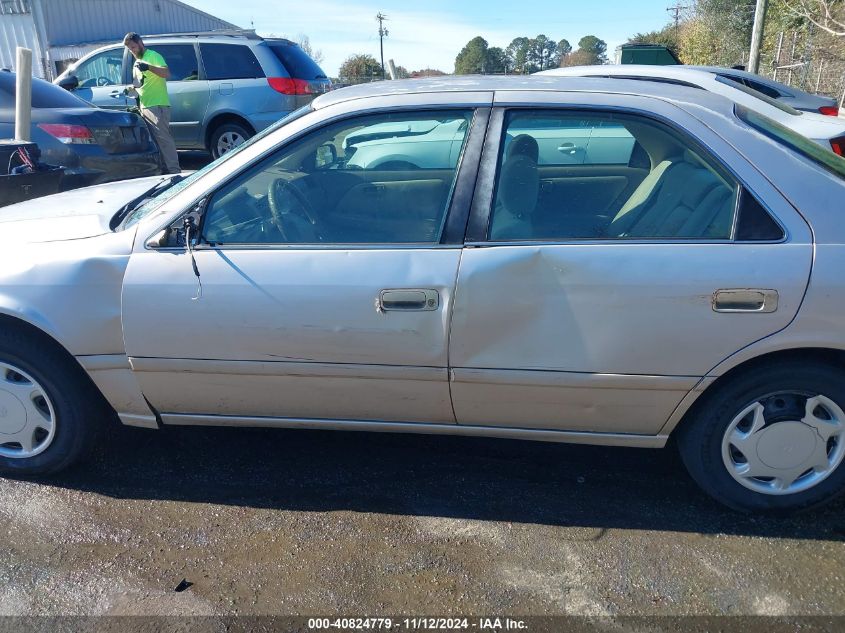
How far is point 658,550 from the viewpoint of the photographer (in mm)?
2666

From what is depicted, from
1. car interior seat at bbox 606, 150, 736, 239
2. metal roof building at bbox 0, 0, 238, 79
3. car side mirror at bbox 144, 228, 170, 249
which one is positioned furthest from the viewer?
metal roof building at bbox 0, 0, 238, 79

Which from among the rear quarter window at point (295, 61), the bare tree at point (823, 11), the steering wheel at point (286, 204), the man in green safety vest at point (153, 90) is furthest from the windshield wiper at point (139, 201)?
the bare tree at point (823, 11)

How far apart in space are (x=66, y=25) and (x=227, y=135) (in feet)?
48.2

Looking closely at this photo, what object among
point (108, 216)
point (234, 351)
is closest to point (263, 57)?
point (108, 216)

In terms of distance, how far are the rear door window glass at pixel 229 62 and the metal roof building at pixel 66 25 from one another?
12175mm

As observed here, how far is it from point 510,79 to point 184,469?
226cm

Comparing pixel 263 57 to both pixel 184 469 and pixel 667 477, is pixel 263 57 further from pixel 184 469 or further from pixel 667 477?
pixel 667 477

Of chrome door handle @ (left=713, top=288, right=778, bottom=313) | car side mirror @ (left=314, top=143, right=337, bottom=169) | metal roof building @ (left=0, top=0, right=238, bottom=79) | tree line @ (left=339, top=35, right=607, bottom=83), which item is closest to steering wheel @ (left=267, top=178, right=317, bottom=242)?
car side mirror @ (left=314, top=143, right=337, bottom=169)

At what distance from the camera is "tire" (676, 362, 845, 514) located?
2.60 meters

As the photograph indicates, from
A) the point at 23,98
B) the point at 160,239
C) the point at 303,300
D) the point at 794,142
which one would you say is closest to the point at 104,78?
the point at 23,98

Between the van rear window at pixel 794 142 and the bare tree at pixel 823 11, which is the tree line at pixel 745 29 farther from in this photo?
the van rear window at pixel 794 142

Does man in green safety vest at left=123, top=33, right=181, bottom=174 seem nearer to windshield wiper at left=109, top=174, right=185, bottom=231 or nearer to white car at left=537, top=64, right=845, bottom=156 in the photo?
white car at left=537, top=64, right=845, bottom=156

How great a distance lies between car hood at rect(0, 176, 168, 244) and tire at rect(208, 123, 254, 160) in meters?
6.91

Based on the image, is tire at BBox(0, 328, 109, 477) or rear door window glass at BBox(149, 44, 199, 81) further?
rear door window glass at BBox(149, 44, 199, 81)
